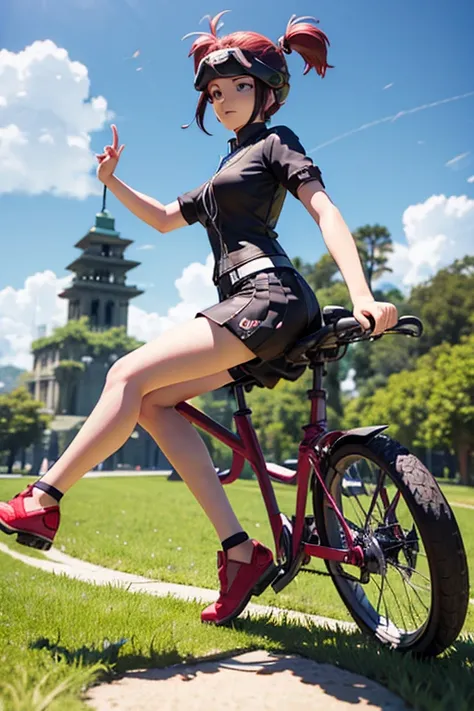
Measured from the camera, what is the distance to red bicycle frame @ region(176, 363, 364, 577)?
2.53 m

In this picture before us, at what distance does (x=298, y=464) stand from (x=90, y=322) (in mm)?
70559

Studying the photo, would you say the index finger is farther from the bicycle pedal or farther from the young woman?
the bicycle pedal

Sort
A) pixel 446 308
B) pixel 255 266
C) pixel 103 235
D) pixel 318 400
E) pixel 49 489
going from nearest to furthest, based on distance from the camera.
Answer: pixel 49 489, pixel 255 266, pixel 318 400, pixel 446 308, pixel 103 235

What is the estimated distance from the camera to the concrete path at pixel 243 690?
5.92ft

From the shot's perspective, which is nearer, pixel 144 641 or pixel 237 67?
pixel 144 641

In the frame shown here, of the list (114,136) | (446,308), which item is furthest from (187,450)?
(446,308)

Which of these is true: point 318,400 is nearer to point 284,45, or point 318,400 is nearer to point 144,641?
point 144,641

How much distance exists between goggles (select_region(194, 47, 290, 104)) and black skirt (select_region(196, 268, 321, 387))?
819 mm

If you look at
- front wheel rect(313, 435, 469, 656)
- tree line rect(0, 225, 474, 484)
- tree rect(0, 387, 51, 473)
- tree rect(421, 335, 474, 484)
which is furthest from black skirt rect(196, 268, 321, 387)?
tree rect(0, 387, 51, 473)

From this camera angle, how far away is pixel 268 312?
7.72ft

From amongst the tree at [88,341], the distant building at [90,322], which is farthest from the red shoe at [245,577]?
the tree at [88,341]

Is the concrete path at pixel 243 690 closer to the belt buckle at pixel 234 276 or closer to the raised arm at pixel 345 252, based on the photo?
the raised arm at pixel 345 252

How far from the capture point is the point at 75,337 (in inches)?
2534

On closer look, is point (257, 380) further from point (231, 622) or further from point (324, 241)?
point (231, 622)
